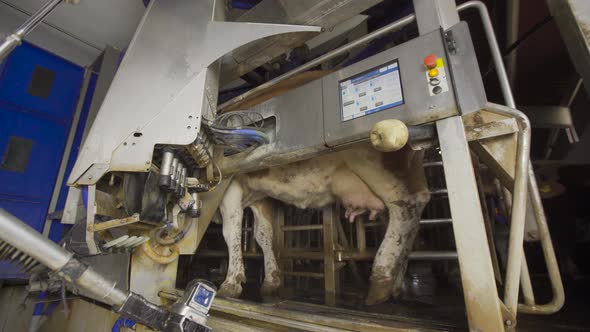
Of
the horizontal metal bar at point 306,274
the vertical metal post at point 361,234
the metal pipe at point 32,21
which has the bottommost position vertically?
the horizontal metal bar at point 306,274

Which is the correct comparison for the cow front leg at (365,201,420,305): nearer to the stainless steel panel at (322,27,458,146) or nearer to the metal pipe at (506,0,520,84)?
the stainless steel panel at (322,27,458,146)

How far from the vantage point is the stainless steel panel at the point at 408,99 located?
84 cm

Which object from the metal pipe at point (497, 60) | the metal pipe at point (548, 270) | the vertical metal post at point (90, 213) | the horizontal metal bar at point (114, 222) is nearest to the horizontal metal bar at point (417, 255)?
the metal pipe at point (548, 270)

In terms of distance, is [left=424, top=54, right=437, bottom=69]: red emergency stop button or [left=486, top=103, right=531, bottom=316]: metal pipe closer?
[left=486, top=103, right=531, bottom=316]: metal pipe

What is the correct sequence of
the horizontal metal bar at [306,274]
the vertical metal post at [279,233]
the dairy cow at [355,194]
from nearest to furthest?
the dairy cow at [355,194] → the horizontal metal bar at [306,274] → the vertical metal post at [279,233]

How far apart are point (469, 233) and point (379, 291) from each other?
2.29 feet

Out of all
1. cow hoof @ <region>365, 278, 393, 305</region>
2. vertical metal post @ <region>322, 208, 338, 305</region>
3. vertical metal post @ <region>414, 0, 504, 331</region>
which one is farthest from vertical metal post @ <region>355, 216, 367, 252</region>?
vertical metal post @ <region>414, 0, 504, 331</region>

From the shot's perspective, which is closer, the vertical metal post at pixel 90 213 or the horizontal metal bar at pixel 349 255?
the vertical metal post at pixel 90 213

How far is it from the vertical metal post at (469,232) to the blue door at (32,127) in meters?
3.25

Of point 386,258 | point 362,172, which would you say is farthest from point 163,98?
point 386,258

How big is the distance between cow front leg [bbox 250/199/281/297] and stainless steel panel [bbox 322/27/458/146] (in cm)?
132

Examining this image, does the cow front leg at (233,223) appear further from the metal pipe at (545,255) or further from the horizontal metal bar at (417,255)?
the metal pipe at (545,255)

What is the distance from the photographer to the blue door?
2.31 meters

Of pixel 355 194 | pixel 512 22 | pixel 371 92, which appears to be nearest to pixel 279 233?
pixel 355 194
